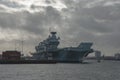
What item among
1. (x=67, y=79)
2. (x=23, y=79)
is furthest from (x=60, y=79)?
(x=23, y=79)

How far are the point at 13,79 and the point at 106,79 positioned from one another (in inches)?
809

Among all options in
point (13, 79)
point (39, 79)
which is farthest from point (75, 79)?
point (13, 79)

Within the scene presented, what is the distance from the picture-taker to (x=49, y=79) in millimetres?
90062

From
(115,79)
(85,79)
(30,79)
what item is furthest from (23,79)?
(115,79)

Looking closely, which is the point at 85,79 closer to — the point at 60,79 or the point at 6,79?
the point at 60,79

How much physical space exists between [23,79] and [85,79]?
45.2ft

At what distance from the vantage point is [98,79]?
89812 millimetres

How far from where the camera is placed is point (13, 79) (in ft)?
295

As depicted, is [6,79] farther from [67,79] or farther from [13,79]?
[67,79]

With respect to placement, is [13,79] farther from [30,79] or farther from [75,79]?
[75,79]

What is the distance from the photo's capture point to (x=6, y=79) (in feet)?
295

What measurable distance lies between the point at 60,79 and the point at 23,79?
26.7ft

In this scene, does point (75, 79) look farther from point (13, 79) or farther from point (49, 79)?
point (13, 79)

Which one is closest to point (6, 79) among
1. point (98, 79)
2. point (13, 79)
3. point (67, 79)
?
point (13, 79)
